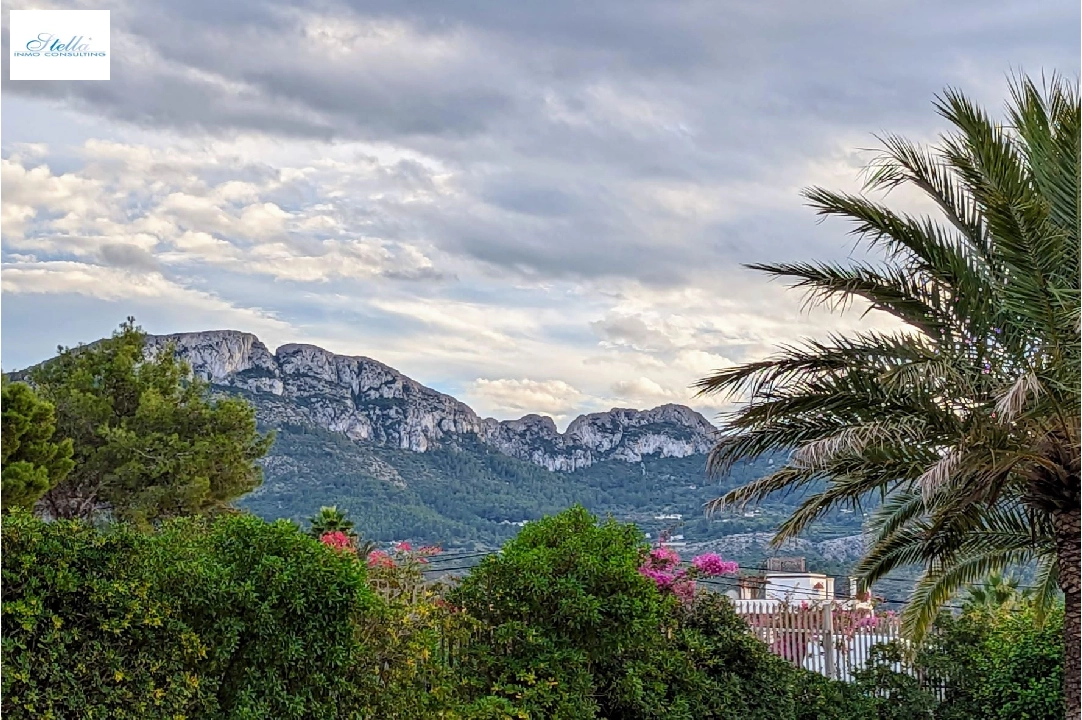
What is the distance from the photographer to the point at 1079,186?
6996mm

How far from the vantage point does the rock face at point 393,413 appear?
2403 inches

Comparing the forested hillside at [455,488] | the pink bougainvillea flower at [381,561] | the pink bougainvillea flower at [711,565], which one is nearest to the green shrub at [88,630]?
the pink bougainvillea flower at [381,561]

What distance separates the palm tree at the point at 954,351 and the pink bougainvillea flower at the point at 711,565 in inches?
106

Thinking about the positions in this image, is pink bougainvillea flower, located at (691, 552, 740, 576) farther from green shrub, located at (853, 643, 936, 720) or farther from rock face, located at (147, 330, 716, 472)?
rock face, located at (147, 330, 716, 472)

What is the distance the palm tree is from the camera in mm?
6945

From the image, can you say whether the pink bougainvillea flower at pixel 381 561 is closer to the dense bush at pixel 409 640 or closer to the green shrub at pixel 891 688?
the dense bush at pixel 409 640

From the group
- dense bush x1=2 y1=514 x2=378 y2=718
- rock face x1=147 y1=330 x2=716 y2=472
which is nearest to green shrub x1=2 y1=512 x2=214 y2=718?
dense bush x1=2 y1=514 x2=378 y2=718

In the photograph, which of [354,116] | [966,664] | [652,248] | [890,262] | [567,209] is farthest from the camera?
[652,248]

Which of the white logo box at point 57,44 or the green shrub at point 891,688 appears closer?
the white logo box at point 57,44

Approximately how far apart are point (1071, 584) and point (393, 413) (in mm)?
59223

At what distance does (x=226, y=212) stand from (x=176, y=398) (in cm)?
1696

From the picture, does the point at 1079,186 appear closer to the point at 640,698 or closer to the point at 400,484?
the point at 640,698

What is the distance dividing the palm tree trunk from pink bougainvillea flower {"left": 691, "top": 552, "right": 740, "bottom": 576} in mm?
3892

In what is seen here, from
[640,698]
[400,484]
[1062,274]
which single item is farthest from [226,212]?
[400,484]
